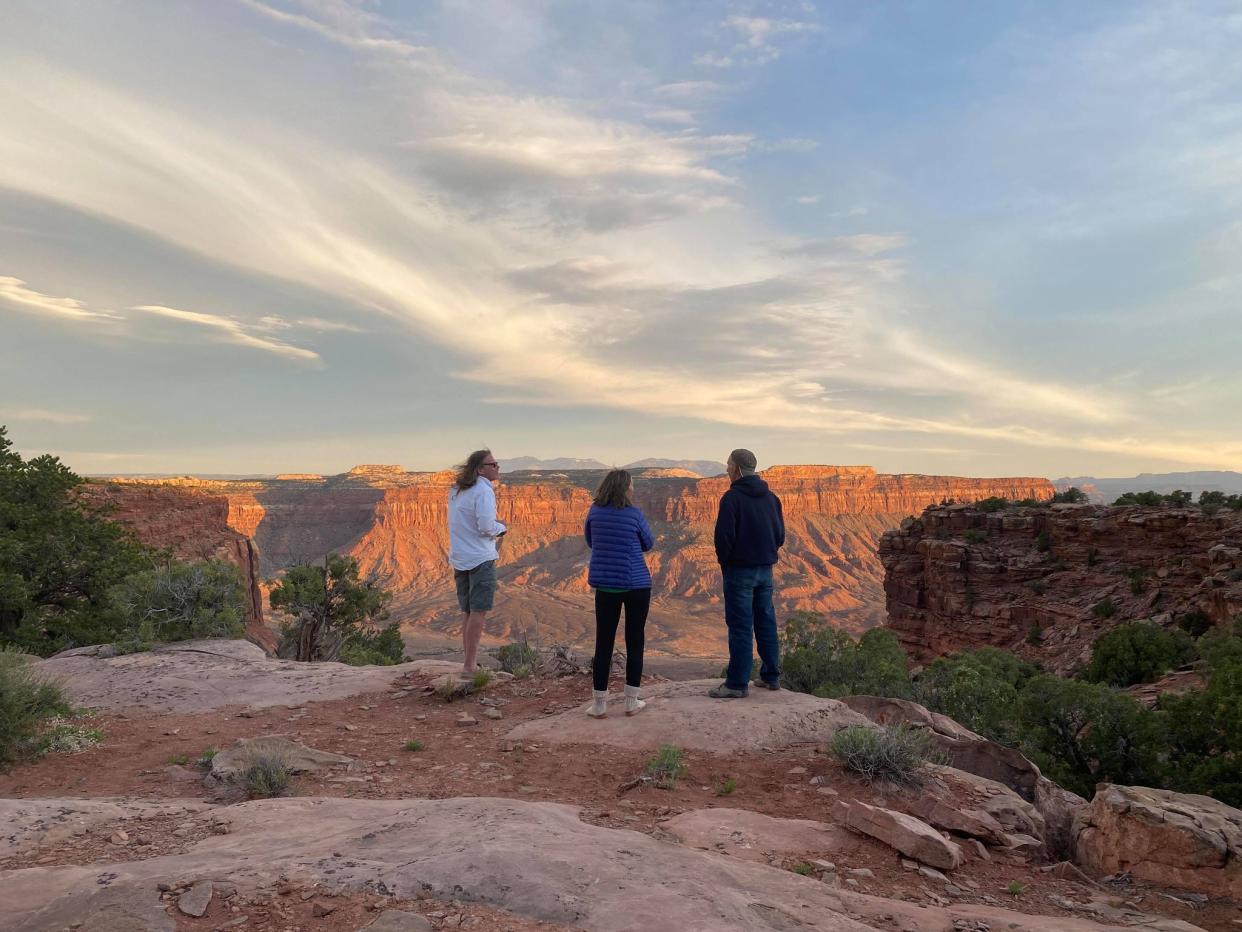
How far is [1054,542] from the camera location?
1369 inches

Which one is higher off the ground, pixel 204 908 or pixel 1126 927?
pixel 204 908

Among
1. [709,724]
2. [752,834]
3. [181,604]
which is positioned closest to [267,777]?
[752,834]

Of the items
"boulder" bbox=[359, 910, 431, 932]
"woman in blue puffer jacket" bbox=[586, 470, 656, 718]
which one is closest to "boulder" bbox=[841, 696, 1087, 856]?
"woman in blue puffer jacket" bbox=[586, 470, 656, 718]

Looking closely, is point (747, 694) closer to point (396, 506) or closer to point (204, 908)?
point (204, 908)

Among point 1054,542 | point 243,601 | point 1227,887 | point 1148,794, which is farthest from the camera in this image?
point 1054,542

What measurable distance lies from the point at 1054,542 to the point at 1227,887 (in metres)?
35.2

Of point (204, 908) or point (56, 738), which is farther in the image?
point (56, 738)

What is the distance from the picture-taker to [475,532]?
7352 mm

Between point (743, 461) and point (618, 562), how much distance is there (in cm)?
162

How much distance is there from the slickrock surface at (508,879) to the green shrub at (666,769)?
1291 millimetres

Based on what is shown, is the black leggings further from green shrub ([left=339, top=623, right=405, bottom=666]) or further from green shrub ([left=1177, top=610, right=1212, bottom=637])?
green shrub ([left=1177, top=610, right=1212, bottom=637])

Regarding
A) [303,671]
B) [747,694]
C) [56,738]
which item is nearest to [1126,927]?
[747,694]

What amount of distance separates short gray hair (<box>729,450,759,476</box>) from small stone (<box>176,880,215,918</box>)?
510cm

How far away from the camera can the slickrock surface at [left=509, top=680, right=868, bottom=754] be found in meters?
6.18
